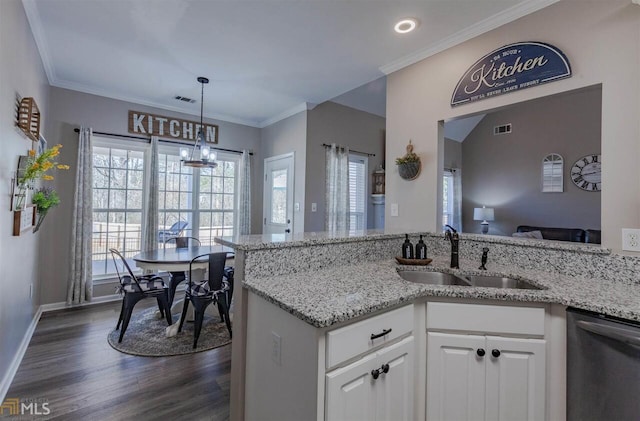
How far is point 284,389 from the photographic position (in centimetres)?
125

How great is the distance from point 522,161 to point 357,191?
353 centimetres

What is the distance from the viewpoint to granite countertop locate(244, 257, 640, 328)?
3.92 ft

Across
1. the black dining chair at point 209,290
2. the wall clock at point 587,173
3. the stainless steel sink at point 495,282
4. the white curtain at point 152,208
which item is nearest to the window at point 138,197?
the white curtain at point 152,208

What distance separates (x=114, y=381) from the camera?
2.19 m

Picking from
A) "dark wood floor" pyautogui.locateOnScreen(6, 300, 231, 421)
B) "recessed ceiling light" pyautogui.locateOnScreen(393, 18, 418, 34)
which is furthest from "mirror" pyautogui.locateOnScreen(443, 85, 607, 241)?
"dark wood floor" pyautogui.locateOnScreen(6, 300, 231, 421)

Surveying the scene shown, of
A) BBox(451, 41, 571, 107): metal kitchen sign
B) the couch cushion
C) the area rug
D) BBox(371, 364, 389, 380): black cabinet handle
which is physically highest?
BBox(451, 41, 571, 107): metal kitchen sign

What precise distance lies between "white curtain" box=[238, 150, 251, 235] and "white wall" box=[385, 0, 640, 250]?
2877 millimetres

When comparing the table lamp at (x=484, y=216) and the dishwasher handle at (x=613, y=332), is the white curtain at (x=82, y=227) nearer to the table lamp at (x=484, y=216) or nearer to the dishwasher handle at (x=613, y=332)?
the dishwasher handle at (x=613, y=332)

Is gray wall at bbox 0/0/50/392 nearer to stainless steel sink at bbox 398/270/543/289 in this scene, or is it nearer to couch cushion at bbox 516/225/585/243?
stainless steel sink at bbox 398/270/543/289

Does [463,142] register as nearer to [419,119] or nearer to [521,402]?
[419,119]

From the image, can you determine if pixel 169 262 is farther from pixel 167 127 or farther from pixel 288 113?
pixel 288 113

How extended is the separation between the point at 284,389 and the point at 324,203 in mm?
3407

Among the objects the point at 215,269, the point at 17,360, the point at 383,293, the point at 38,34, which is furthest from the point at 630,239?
the point at 38,34

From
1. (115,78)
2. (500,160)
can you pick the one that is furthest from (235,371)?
(500,160)
